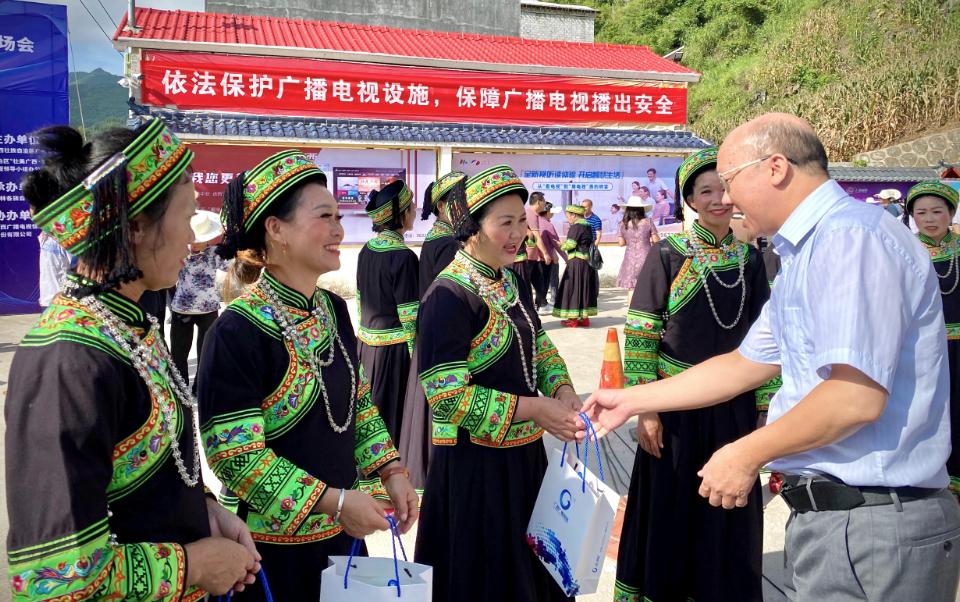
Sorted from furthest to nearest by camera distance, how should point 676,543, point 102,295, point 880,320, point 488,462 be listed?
point 676,543 → point 488,462 → point 880,320 → point 102,295

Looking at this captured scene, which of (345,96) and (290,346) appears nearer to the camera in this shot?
(290,346)

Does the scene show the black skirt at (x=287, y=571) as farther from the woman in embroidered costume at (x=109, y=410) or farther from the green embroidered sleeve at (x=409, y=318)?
the green embroidered sleeve at (x=409, y=318)

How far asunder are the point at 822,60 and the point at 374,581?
2617 cm

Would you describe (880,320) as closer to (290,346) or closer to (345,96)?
(290,346)

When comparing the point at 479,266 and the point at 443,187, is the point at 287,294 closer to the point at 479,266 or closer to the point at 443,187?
the point at 479,266

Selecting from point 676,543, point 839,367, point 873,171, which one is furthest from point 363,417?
point 873,171

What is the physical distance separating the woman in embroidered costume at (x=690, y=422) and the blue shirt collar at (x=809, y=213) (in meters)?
1.37

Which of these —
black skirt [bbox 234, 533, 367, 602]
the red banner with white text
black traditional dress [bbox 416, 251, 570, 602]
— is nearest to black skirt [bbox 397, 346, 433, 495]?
black traditional dress [bbox 416, 251, 570, 602]

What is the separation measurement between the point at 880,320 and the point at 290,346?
1.47 m

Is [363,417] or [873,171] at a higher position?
[873,171]

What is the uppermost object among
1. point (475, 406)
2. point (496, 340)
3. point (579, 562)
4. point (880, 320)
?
point (880, 320)

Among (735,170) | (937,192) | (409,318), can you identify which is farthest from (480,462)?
(937,192)

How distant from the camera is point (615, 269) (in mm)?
14492

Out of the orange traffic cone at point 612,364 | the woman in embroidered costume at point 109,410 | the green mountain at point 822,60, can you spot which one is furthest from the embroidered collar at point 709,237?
the green mountain at point 822,60
